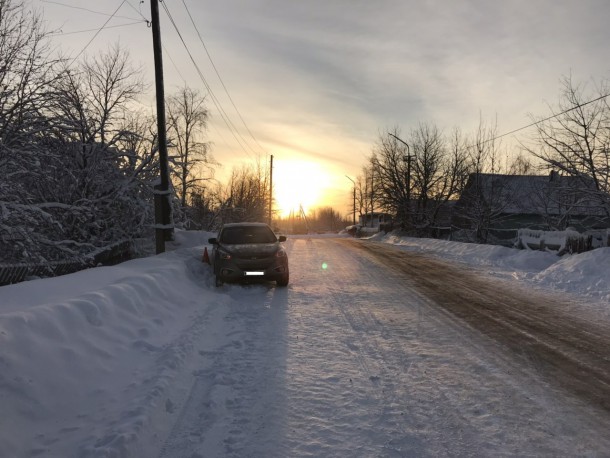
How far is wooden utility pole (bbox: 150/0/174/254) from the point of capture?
13.0 meters

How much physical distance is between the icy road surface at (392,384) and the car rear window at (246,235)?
338 centimetres

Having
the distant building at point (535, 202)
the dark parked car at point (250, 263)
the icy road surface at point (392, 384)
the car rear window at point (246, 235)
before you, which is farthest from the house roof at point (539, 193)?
the dark parked car at point (250, 263)

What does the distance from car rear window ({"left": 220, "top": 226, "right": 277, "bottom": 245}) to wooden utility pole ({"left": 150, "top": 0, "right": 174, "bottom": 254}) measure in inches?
120

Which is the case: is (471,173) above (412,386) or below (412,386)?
above

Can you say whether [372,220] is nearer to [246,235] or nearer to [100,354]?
[246,235]

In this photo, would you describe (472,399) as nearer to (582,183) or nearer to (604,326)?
(604,326)

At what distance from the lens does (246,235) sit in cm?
1152

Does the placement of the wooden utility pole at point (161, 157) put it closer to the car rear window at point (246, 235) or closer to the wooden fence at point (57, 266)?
the wooden fence at point (57, 266)

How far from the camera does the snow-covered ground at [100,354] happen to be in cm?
320

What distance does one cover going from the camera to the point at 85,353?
444 cm

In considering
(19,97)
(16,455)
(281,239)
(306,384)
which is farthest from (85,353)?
(19,97)

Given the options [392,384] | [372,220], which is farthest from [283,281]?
[372,220]

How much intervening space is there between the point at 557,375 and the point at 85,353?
17.7 ft

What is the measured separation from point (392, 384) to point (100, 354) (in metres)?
3.39
